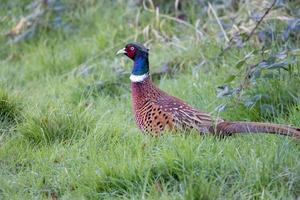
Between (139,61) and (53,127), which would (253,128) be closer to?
(139,61)

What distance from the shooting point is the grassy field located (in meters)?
4.22

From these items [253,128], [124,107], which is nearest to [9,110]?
[124,107]

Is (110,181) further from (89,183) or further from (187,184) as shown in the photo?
(187,184)

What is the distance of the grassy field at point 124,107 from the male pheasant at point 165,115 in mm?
84

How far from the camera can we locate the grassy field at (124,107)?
4.22 meters

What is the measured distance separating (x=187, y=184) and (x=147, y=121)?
1.12m

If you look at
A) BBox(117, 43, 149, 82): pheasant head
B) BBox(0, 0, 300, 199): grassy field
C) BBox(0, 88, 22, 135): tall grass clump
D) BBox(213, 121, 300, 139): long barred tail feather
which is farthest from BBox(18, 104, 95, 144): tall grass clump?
BBox(213, 121, 300, 139): long barred tail feather

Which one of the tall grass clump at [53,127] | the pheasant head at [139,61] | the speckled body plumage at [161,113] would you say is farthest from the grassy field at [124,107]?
the pheasant head at [139,61]

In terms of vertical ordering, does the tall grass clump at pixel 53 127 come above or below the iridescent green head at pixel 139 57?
below

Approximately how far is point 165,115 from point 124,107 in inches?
44.5

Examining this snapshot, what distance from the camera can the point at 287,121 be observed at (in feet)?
17.1

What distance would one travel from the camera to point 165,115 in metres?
5.08

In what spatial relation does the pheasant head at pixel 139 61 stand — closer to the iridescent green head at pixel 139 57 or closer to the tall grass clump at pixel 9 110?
the iridescent green head at pixel 139 57

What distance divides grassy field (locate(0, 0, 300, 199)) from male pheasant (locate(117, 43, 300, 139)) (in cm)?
8
